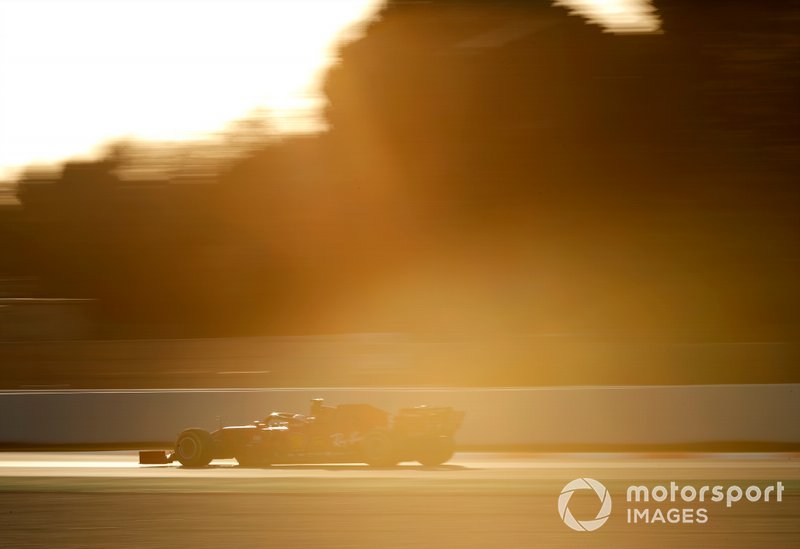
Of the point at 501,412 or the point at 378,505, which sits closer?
the point at 378,505

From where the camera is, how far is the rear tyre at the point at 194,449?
12.5 meters

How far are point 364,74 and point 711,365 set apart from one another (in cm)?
1198

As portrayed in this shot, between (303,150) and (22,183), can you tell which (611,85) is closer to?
(303,150)

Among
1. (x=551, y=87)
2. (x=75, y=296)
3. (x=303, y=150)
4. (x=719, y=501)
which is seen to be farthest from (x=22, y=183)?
(x=719, y=501)

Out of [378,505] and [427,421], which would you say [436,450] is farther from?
[378,505]

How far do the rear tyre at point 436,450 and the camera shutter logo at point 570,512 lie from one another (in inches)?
81.1

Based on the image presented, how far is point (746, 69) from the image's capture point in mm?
23656

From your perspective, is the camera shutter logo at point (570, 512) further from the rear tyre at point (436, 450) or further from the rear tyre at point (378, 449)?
the rear tyre at point (378, 449)

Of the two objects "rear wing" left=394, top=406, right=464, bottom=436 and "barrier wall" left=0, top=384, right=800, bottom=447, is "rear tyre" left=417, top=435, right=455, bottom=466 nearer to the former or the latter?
"rear wing" left=394, top=406, right=464, bottom=436

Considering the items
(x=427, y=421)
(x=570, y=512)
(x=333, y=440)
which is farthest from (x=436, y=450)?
(x=570, y=512)

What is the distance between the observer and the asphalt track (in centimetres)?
735

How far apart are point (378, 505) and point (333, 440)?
3.49 metres

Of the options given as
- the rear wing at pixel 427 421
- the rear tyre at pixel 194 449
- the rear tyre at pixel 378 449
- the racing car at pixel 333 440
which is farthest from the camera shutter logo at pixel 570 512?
the rear tyre at pixel 194 449

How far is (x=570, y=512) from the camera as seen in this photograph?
27.5ft
